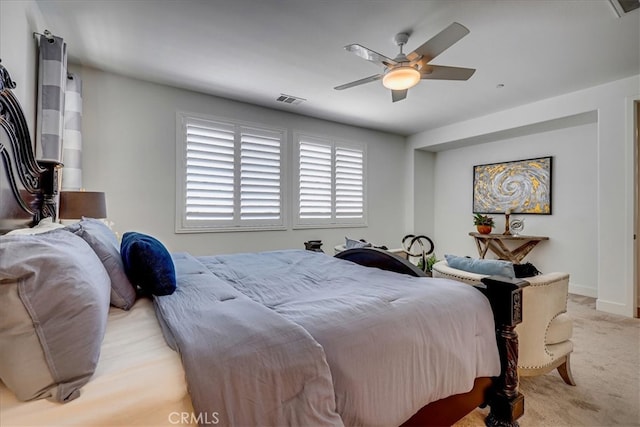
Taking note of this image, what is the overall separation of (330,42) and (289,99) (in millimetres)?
1453

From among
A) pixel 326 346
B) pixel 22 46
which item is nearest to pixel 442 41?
pixel 326 346

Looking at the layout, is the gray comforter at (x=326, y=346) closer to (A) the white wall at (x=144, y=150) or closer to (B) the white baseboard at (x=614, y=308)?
(A) the white wall at (x=144, y=150)

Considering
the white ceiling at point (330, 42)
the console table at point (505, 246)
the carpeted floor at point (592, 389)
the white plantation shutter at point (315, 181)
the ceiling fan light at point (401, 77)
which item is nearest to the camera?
the carpeted floor at point (592, 389)

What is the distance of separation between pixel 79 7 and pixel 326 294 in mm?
2852

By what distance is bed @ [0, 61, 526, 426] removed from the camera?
75 cm

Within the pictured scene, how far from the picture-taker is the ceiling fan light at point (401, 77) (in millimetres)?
2439

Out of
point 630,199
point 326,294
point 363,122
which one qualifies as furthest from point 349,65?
point 630,199

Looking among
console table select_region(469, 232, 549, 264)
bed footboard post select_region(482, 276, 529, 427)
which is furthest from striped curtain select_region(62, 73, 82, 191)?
console table select_region(469, 232, 549, 264)

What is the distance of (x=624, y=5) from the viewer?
2223 millimetres

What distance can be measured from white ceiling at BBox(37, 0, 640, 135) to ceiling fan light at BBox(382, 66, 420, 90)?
40cm

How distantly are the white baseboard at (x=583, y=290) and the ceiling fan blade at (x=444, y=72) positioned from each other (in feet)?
12.1

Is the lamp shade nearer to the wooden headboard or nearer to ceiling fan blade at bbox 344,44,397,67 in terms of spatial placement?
the wooden headboard

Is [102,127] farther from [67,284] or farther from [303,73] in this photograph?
[67,284]

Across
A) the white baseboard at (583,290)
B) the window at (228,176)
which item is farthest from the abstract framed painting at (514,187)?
the window at (228,176)
